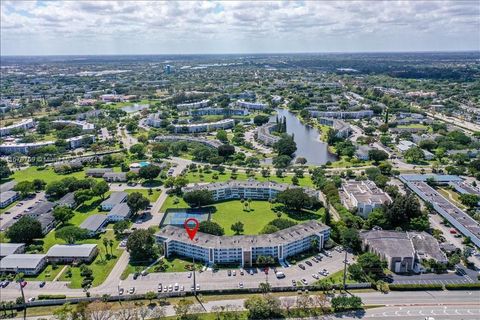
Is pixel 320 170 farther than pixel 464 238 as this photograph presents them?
Yes

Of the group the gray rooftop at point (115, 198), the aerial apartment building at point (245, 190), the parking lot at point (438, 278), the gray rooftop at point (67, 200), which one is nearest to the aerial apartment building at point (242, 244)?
the parking lot at point (438, 278)

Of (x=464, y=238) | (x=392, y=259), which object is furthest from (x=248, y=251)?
(x=464, y=238)

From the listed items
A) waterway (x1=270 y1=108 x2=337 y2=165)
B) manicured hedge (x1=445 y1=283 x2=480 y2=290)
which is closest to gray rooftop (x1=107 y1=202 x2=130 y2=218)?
waterway (x1=270 y1=108 x2=337 y2=165)

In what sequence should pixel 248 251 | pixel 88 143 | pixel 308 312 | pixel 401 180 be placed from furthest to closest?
pixel 88 143, pixel 401 180, pixel 248 251, pixel 308 312

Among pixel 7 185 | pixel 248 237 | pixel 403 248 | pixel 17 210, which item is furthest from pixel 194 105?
pixel 403 248

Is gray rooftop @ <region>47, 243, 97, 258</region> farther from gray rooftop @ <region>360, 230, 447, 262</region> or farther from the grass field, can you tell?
gray rooftop @ <region>360, 230, 447, 262</region>

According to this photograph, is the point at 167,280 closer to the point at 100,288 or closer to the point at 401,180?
the point at 100,288

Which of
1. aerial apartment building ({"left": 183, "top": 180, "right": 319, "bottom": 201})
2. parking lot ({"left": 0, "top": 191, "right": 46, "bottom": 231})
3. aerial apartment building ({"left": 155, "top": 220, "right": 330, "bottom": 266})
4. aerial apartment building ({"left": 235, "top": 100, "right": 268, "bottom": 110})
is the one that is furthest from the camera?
aerial apartment building ({"left": 235, "top": 100, "right": 268, "bottom": 110})
